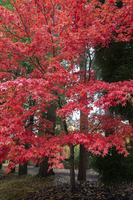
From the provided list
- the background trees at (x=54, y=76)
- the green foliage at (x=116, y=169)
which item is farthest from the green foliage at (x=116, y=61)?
the green foliage at (x=116, y=169)

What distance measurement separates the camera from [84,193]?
561 cm

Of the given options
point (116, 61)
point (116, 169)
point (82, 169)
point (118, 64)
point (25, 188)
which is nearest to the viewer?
point (116, 169)

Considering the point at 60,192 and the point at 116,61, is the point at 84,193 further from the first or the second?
the point at 116,61

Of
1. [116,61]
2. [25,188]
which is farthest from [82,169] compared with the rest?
[116,61]

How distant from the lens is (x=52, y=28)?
4840mm

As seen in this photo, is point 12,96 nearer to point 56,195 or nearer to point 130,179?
point 56,195

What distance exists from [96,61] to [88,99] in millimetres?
3129

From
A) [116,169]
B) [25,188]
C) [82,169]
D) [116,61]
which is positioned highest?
[116,61]

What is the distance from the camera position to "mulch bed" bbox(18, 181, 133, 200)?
527 cm

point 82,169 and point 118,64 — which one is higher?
point 118,64

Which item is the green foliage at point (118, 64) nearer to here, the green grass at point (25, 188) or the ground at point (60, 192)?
the ground at point (60, 192)

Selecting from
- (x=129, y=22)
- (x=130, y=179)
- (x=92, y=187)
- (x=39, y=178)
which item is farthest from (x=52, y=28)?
(x=39, y=178)

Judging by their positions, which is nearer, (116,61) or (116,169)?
(116,169)

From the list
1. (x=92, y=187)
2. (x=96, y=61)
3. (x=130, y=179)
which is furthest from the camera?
(x=96, y=61)
